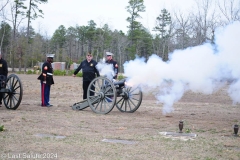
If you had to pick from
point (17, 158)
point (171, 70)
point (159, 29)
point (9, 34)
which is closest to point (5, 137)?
point (17, 158)

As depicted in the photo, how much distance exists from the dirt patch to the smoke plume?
0.95 meters

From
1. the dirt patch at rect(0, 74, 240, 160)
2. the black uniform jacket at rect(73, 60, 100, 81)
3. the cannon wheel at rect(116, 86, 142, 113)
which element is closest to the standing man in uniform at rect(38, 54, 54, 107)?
the dirt patch at rect(0, 74, 240, 160)

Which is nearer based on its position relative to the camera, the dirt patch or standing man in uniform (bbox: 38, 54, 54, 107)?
the dirt patch

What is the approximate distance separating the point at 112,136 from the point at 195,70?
11.0 feet

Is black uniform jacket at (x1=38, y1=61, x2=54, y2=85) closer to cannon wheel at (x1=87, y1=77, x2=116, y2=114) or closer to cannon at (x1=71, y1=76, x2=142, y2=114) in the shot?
cannon at (x1=71, y1=76, x2=142, y2=114)

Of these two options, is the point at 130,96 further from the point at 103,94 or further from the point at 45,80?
the point at 45,80

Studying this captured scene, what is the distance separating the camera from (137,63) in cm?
1048

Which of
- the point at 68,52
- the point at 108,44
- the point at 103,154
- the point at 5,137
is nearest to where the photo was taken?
the point at 103,154

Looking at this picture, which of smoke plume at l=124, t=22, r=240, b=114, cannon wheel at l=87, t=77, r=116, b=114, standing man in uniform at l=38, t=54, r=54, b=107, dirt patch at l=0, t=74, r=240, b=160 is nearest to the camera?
dirt patch at l=0, t=74, r=240, b=160

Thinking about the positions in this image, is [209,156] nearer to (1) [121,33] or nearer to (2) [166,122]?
(2) [166,122]

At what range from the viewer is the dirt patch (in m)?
5.56

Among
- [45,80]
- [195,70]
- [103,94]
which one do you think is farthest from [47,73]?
[195,70]

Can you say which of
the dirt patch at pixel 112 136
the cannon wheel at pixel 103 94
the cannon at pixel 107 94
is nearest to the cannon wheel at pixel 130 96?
the cannon at pixel 107 94

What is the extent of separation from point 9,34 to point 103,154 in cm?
5476
